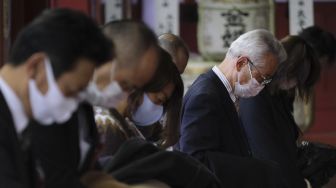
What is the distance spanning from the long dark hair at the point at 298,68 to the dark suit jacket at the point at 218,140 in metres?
0.68

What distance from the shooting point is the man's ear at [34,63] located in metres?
2.11

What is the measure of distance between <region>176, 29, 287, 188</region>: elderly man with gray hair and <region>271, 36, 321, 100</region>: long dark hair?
448 mm

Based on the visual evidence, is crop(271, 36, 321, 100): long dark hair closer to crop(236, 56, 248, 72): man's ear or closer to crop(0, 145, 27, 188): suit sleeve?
crop(236, 56, 248, 72): man's ear

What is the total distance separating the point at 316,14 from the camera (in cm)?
904

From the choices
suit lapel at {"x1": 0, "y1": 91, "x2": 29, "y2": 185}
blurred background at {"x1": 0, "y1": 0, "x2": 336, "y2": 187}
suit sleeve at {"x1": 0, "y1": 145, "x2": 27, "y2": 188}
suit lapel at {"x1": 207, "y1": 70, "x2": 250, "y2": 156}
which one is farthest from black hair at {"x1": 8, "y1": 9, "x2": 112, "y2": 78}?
blurred background at {"x1": 0, "y1": 0, "x2": 336, "y2": 187}

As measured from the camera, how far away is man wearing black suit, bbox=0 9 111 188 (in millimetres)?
2115

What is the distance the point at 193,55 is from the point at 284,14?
1.12 metres

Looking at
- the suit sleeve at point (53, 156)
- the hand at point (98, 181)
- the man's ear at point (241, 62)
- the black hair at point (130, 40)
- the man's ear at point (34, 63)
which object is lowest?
the man's ear at point (241, 62)

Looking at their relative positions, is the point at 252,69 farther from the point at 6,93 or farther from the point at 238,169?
the point at 6,93

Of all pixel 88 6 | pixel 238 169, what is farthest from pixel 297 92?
pixel 88 6

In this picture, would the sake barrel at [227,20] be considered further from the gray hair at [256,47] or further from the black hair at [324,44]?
the gray hair at [256,47]

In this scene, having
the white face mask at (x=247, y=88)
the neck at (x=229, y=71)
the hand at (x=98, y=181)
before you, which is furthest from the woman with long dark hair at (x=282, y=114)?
the hand at (x=98, y=181)

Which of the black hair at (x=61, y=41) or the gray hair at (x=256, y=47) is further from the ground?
the black hair at (x=61, y=41)

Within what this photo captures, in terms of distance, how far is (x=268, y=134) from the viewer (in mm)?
4066
